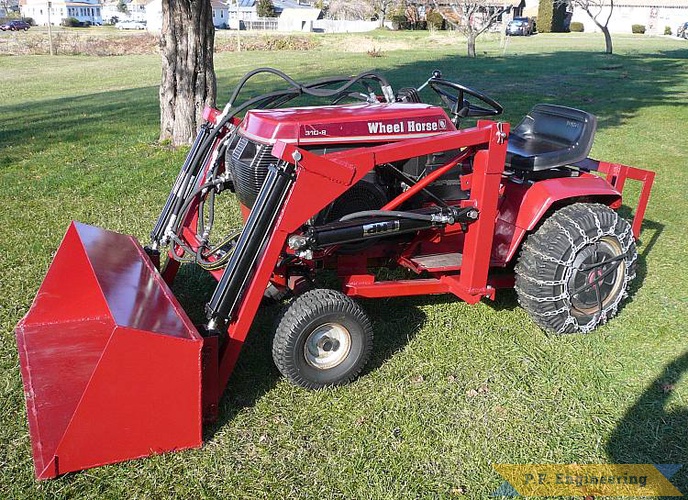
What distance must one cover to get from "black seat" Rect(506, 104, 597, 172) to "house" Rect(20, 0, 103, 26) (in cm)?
9423

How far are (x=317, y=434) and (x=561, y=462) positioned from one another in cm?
121

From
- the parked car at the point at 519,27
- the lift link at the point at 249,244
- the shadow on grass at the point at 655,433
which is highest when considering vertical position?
the parked car at the point at 519,27

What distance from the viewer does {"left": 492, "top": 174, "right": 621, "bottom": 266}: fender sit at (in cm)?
397

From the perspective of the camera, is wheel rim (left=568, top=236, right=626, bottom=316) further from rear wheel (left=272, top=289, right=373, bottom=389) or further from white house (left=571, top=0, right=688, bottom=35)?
white house (left=571, top=0, right=688, bottom=35)

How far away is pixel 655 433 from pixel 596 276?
1148mm

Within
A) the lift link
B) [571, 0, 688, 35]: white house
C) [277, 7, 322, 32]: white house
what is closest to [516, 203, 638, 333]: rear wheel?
the lift link

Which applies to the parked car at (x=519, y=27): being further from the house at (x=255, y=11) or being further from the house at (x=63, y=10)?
the house at (x=63, y=10)

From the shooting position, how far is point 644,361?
3.88 meters

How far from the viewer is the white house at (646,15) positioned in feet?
188

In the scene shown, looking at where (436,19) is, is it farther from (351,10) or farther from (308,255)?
(308,255)

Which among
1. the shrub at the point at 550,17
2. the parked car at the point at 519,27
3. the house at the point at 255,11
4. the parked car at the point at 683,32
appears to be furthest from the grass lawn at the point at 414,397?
the house at the point at 255,11

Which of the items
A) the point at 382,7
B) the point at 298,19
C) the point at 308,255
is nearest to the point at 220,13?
the point at 298,19

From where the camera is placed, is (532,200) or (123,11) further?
(123,11)

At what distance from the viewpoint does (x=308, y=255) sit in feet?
10.8
